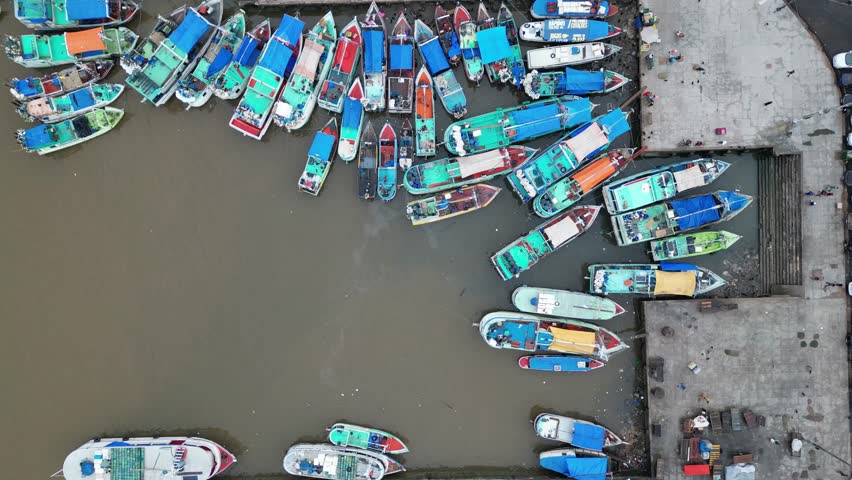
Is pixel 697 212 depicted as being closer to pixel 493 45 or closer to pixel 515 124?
pixel 515 124

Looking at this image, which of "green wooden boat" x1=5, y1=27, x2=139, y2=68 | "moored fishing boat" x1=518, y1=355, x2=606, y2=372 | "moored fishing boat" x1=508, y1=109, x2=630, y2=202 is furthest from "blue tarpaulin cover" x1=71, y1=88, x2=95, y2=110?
"moored fishing boat" x1=518, y1=355, x2=606, y2=372

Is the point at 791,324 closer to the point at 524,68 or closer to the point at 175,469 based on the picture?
the point at 524,68

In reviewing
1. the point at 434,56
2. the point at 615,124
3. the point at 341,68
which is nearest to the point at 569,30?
the point at 615,124

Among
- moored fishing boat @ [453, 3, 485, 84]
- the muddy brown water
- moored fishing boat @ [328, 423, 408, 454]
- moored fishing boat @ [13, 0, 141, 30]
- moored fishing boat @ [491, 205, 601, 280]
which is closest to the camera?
moored fishing boat @ [491, 205, 601, 280]

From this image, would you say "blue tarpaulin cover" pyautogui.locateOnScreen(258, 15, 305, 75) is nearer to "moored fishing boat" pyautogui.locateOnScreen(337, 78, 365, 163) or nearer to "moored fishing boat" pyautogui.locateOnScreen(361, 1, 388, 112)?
"moored fishing boat" pyautogui.locateOnScreen(361, 1, 388, 112)

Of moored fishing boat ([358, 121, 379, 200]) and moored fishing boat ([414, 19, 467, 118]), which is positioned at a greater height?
moored fishing boat ([414, 19, 467, 118])

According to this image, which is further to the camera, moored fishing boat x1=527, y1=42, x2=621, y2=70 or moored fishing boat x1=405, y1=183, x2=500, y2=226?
moored fishing boat x1=405, y1=183, x2=500, y2=226
